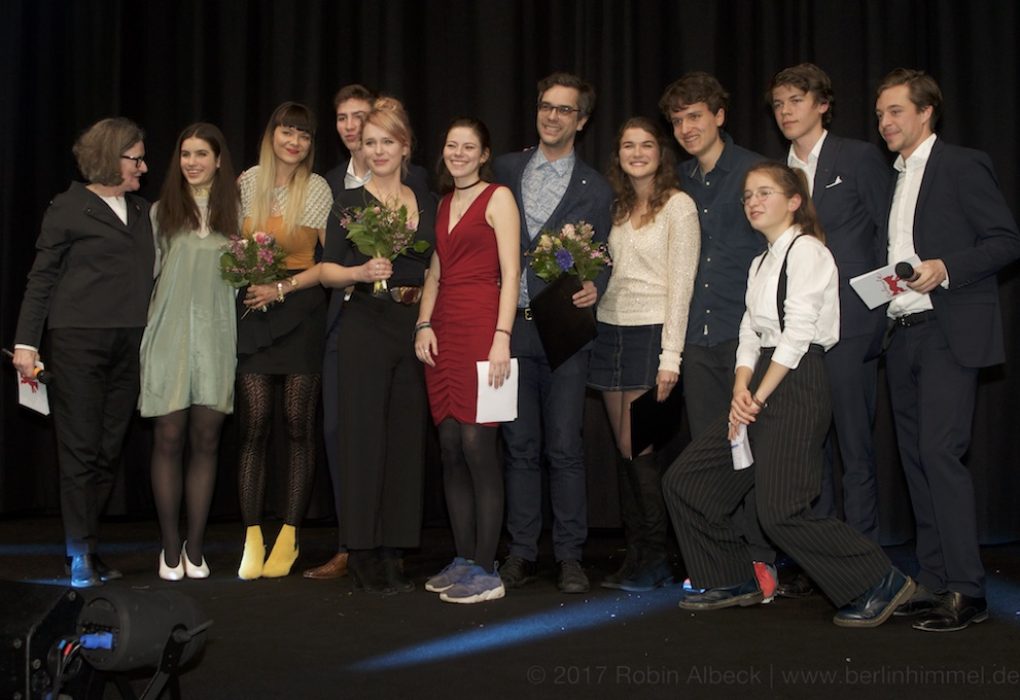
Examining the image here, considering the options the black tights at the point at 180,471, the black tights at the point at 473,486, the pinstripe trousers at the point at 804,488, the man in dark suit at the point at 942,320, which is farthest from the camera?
the black tights at the point at 180,471

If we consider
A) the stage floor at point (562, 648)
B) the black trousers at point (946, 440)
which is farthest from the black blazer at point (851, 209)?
the stage floor at point (562, 648)

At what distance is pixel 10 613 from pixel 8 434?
450 cm

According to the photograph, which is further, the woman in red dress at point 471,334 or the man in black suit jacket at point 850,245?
the woman in red dress at point 471,334

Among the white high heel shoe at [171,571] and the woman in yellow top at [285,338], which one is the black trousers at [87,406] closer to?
the white high heel shoe at [171,571]

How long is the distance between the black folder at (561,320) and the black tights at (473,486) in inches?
16.1

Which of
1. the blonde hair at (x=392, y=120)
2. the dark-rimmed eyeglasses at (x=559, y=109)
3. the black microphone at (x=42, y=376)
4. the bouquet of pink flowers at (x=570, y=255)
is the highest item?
the dark-rimmed eyeglasses at (x=559, y=109)

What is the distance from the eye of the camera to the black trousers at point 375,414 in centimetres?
449

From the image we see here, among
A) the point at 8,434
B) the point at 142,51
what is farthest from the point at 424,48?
the point at 8,434

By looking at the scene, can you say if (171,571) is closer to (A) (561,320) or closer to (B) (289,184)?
(B) (289,184)

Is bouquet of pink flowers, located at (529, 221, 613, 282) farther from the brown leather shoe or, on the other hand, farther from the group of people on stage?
the brown leather shoe

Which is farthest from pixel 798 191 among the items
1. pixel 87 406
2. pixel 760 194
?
pixel 87 406

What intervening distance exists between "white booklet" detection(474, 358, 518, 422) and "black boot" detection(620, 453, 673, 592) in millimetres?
616

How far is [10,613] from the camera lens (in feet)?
7.60

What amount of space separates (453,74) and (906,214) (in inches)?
110
